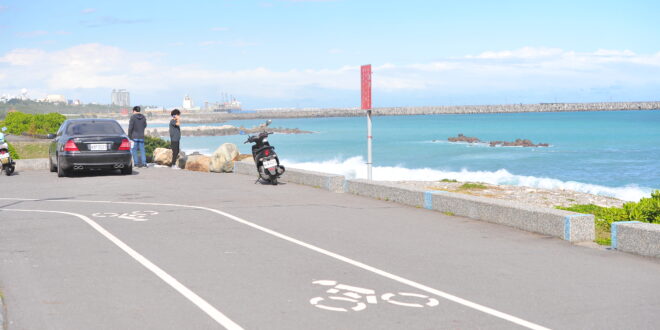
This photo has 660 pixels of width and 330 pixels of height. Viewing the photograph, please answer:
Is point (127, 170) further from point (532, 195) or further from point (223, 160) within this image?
point (532, 195)

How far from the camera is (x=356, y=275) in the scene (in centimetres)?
Answer: 763

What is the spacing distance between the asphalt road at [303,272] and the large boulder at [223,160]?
8592 millimetres

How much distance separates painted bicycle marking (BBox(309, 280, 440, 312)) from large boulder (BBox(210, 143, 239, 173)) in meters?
15.2

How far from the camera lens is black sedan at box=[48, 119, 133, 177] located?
1934 cm

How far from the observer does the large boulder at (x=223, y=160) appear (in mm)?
21834

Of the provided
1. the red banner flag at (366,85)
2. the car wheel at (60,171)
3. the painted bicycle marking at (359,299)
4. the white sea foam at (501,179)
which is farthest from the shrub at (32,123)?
the painted bicycle marking at (359,299)

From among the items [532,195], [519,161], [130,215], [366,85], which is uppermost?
[366,85]

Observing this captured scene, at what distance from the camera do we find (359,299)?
21.8ft

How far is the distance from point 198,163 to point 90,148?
13.2 ft

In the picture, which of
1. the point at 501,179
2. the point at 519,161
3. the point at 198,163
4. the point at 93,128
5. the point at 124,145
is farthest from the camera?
the point at 519,161

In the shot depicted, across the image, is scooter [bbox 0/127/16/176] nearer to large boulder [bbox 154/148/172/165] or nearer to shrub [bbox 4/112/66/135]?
large boulder [bbox 154/148/172/165]

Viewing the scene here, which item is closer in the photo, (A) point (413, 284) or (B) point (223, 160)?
(A) point (413, 284)

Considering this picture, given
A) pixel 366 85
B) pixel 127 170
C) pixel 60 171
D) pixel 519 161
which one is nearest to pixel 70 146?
pixel 60 171

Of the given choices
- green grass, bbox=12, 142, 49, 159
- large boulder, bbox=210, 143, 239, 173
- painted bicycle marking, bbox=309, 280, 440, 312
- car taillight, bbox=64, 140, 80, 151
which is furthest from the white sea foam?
painted bicycle marking, bbox=309, 280, 440, 312
